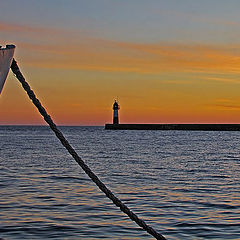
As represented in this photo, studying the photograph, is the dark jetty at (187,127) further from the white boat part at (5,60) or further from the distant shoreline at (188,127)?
the white boat part at (5,60)

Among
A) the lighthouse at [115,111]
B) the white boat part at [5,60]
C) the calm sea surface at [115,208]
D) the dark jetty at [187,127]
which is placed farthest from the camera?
the dark jetty at [187,127]

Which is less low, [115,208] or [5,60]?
[5,60]

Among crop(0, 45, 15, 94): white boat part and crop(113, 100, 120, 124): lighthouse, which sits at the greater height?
crop(113, 100, 120, 124): lighthouse

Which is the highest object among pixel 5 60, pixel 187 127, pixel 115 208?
pixel 5 60

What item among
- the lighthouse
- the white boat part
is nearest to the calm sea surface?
the white boat part

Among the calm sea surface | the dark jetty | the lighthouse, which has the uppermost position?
the lighthouse

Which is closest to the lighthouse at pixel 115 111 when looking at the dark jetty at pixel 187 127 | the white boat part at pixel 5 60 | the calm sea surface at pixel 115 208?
the dark jetty at pixel 187 127

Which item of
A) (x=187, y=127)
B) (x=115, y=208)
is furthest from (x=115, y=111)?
(x=115, y=208)

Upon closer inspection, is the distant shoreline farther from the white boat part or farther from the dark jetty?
the white boat part

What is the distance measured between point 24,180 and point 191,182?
249 inches

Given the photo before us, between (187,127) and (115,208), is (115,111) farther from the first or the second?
(115,208)

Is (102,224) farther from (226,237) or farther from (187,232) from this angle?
(226,237)

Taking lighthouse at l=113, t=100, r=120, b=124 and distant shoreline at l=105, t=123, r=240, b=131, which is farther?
distant shoreline at l=105, t=123, r=240, b=131

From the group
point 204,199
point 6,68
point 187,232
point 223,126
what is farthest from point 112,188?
point 223,126
